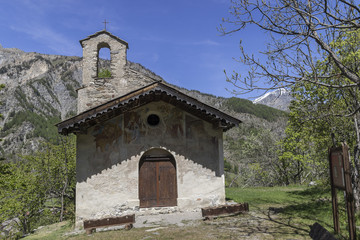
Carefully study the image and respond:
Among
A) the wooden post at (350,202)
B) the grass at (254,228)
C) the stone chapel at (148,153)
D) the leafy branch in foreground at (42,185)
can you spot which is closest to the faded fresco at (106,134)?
the stone chapel at (148,153)

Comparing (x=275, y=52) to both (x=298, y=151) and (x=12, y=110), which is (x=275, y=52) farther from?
(x=12, y=110)

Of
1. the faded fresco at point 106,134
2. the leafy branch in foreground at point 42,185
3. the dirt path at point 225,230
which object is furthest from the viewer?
the leafy branch in foreground at point 42,185

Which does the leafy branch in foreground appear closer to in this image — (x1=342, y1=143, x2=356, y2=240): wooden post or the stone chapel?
the stone chapel

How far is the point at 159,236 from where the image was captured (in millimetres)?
7172

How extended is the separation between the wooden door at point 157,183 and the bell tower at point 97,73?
4.00 meters

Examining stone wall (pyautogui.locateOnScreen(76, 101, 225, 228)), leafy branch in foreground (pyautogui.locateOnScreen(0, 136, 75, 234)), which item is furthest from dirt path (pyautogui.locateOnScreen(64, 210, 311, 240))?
leafy branch in foreground (pyautogui.locateOnScreen(0, 136, 75, 234))

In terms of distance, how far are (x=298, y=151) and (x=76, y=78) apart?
534 feet

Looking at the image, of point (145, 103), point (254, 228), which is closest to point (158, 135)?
point (145, 103)

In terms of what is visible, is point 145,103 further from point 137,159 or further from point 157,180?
point 157,180

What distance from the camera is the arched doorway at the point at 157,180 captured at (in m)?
10.4

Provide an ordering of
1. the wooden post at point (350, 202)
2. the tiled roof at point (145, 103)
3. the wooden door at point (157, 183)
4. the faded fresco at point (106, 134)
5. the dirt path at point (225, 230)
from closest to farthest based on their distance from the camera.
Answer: the wooden post at point (350, 202)
the dirt path at point (225, 230)
the tiled roof at point (145, 103)
the faded fresco at point (106, 134)
the wooden door at point (157, 183)

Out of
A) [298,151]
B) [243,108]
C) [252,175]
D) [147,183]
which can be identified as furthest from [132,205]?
[243,108]

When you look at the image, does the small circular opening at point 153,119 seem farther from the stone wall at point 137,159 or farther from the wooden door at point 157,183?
the wooden door at point 157,183

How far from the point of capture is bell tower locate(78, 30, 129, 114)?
1245cm
